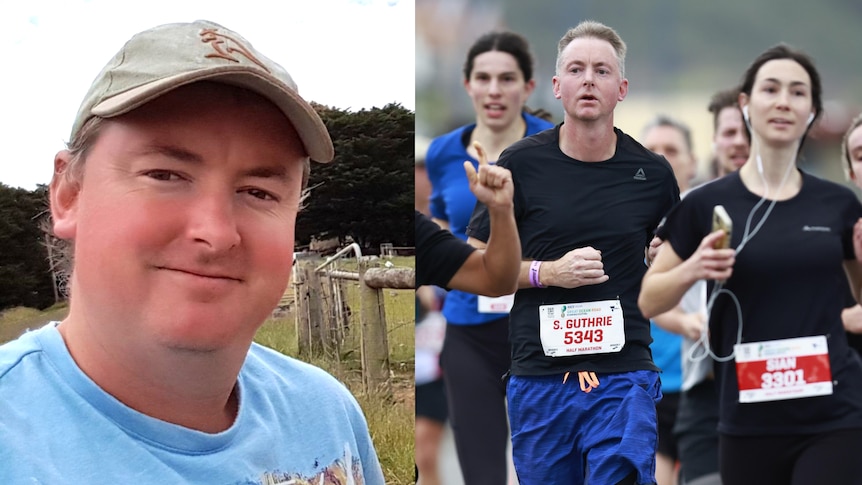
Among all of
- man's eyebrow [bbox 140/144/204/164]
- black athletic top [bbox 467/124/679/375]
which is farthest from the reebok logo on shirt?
man's eyebrow [bbox 140/144/204/164]

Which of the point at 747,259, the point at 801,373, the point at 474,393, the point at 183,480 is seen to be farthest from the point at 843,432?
the point at 183,480

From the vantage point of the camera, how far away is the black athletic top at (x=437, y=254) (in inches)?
85.1

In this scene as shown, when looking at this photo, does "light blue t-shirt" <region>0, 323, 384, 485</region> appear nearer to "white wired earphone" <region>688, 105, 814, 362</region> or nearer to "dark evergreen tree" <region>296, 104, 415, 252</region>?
"dark evergreen tree" <region>296, 104, 415, 252</region>

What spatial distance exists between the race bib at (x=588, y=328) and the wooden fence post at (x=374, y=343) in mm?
623

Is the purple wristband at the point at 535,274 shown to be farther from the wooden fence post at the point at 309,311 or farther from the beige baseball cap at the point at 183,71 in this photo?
the beige baseball cap at the point at 183,71

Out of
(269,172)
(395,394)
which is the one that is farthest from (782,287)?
(269,172)

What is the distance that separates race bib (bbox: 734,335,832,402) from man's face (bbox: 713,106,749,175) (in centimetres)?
56

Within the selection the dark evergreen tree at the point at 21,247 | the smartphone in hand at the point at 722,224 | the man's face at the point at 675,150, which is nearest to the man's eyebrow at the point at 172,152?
the dark evergreen tree at the point at 21,247

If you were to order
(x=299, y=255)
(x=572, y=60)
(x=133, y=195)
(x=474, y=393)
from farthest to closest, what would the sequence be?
(x=474, y=393), (x=299, y=255), (x=572, y=60), (x=133, y=195)

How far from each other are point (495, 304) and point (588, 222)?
0.47 meters

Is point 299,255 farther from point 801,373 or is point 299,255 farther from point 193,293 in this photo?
point 193,293

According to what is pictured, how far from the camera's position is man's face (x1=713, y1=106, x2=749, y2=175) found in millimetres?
2719

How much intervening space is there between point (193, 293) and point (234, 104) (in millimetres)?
188

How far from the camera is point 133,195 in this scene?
32.4 inches
